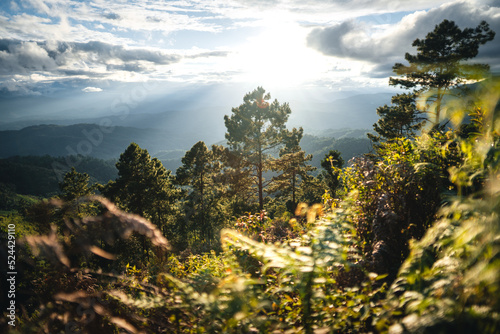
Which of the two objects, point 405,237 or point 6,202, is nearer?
point 405,237

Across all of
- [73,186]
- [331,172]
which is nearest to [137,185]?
[73,186]

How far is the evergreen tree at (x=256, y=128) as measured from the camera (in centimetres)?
2439

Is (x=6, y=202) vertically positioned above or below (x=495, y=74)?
below

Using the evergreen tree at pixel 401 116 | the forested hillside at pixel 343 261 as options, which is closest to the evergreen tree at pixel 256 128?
the evergreen tree at pixel 401 116

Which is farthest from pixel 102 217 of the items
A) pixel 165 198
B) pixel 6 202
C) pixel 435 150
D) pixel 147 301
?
pixel 6 202

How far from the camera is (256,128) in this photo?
80.9 feet

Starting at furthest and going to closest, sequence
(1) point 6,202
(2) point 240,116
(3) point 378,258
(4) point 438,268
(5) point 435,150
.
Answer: (1) point 6,202 < (2) point 240,116 < (5) point 435,150 < (3) point 378,258 < (4) point 438,268

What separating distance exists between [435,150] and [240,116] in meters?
21.6

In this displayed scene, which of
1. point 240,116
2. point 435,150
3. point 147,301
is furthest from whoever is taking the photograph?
point 240,116

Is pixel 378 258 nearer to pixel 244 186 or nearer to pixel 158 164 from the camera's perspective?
pixel 244 186

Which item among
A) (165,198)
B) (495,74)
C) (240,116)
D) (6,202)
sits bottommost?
(6,202)

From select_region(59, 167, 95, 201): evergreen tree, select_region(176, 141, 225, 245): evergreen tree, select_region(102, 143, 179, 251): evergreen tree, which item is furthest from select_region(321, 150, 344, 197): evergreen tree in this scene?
select_region(59, 167, 95, 201): evergreen tree

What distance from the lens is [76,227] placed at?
3.46m

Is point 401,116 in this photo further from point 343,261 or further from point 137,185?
point 137,185
